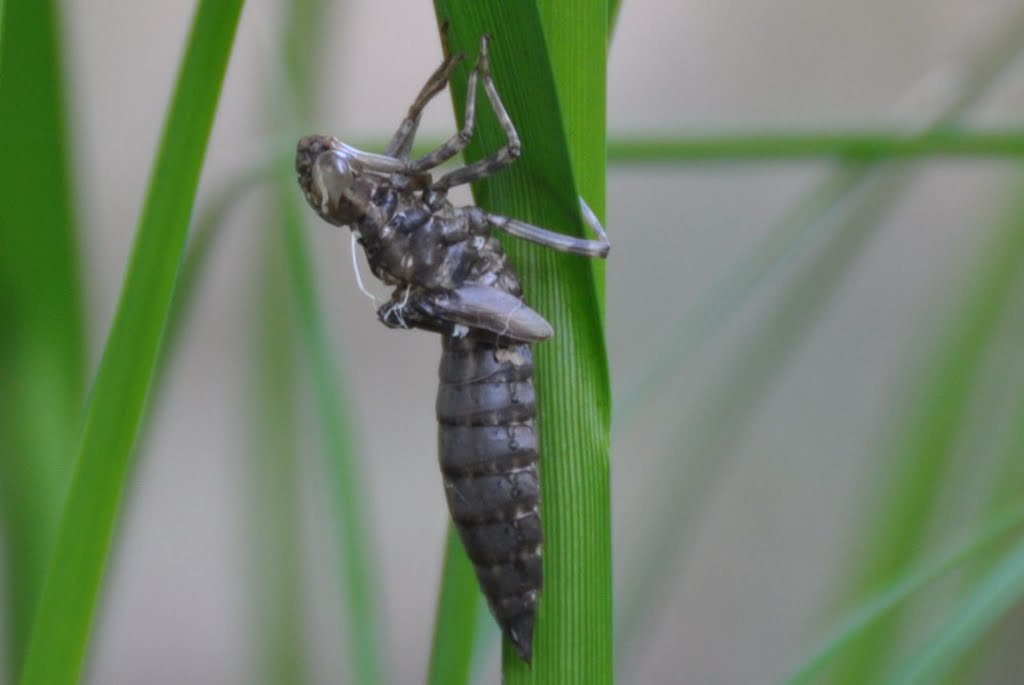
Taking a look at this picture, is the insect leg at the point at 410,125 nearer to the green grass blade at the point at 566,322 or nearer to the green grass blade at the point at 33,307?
the green grass blade at the point at 566,322

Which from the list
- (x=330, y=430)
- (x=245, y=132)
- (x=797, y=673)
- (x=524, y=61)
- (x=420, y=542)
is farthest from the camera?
(x=420, y=542)

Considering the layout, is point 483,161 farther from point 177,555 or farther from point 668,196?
point 177,555

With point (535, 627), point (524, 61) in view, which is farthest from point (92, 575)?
point (524, 61)

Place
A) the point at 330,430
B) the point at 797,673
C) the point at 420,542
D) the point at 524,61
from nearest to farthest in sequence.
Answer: the point at 524,61 → the point at 797,673 → the point at 330,430 → the point at 420,542

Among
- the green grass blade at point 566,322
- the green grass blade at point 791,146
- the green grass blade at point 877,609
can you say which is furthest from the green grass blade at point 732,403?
the green grass blade at point 566,322

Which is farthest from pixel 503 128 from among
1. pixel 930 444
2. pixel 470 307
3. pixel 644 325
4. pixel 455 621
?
pixel 644 325

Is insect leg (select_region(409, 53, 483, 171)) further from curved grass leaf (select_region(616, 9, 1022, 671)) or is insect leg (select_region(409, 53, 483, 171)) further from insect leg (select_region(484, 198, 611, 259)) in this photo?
curved grass leaf (select_region(616, 9, 1022, 671))
